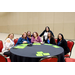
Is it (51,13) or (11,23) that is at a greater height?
(51,13)

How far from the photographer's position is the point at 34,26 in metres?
11.1

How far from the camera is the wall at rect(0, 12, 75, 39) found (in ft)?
27.5

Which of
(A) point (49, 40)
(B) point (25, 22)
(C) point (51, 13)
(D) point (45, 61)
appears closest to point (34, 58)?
(D) point (45, 61)

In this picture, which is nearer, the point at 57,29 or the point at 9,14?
the point at 57,29

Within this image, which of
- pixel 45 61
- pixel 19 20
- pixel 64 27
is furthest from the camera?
pixel 19 20

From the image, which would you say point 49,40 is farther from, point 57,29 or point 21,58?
point 57,29

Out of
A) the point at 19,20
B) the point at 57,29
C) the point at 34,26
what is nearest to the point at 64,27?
the point at 57,29

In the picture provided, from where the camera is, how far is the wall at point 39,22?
8367 millimetres

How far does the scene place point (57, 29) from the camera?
9.17 m

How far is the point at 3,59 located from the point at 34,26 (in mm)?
9538

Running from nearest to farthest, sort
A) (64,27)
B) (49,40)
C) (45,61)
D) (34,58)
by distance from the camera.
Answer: (45,61) → (34,58) → (49,40) → (64,27)

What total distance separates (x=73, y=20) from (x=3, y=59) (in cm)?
804

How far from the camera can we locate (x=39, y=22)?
10.5 m

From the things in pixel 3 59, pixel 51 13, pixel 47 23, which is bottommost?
pixel 3 59
